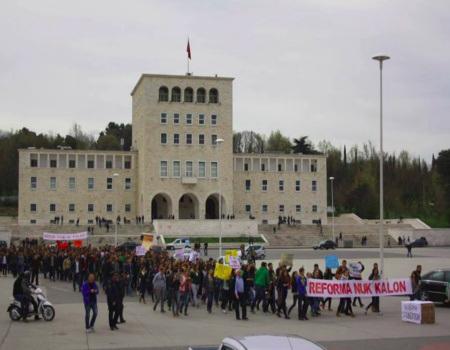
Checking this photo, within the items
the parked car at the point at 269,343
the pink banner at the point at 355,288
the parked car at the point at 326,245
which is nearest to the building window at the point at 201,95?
the parked car at the point at 326,245

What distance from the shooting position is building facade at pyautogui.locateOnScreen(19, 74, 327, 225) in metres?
79.4

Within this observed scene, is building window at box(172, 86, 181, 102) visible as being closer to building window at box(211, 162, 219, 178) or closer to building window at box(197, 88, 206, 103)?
building window at box(197, 88, 206, 103)

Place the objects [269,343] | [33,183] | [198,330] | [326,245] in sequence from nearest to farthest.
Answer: [269,343]
[198,330]
[326,245]
[33,183]

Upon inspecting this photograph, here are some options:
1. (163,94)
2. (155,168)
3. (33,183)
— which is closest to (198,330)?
(155,168)

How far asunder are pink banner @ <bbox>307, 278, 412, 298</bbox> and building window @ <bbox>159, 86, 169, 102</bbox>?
60.3 m

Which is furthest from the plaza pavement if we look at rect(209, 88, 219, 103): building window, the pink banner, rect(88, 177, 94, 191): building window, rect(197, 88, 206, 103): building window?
rect(209, 88, 219, 103): building window

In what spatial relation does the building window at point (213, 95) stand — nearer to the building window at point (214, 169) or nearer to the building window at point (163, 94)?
the building window at point (163, 94)

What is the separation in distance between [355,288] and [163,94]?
201 ft

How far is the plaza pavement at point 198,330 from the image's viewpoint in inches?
627

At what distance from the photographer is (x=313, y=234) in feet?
254

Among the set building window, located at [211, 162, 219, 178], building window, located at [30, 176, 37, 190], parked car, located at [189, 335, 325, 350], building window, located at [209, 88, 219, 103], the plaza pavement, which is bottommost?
the plaza pavement

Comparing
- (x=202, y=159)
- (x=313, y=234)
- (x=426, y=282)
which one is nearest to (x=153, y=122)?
(x=202, y=159)

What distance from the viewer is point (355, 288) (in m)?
21.5

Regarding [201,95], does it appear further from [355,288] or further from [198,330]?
[198,330]
